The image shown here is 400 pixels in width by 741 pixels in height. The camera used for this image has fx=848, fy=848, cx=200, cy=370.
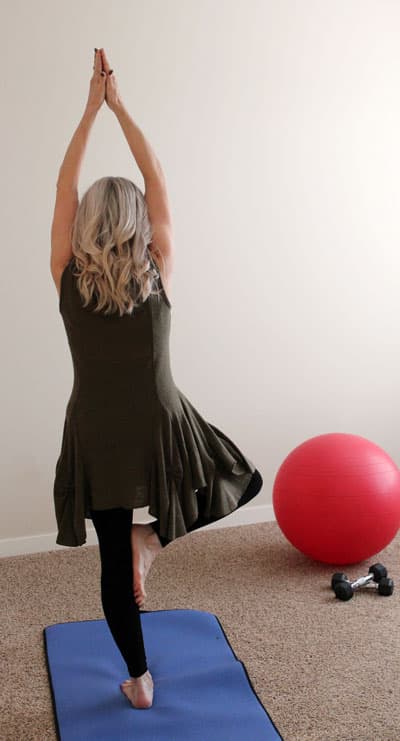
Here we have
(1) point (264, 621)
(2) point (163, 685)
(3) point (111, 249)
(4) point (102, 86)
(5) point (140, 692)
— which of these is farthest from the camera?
(1) point (264, 621)

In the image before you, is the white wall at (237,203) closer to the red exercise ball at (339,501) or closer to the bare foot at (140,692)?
the red exercise ball at (339,501)

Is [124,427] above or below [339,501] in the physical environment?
above

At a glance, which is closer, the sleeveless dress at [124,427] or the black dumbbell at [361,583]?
the sleeveless dress at [124,427]

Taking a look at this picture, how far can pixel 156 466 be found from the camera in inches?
87.3

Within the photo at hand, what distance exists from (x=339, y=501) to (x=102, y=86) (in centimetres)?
179

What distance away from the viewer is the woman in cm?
212

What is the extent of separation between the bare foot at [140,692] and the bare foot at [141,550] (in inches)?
9.9

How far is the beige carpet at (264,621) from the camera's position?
2326 mm

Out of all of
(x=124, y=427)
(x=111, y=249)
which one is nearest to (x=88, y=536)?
(x=124, y=427)

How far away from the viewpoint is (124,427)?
221cm

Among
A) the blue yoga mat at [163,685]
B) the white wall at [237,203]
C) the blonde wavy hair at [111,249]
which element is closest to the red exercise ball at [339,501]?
the blue yoga mat at [163,685]

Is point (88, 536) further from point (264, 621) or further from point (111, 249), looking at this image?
point (111, 249)

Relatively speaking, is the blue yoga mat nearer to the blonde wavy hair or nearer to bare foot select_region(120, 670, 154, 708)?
bare foot select_region(120, 670, 154, 708)

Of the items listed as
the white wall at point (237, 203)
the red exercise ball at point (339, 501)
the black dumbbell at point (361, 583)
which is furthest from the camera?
the white wall at point (237, 203)
